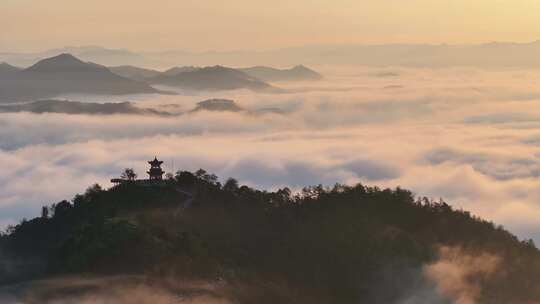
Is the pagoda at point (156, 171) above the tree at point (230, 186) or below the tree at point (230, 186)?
above

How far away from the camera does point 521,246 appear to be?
109 metres

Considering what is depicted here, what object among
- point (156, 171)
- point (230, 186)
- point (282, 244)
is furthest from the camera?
point (156, 171)

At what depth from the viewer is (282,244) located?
100m

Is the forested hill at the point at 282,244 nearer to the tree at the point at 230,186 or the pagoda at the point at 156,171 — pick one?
the tree at the point at 230,186

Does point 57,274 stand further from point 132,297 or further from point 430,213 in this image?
point 430,213

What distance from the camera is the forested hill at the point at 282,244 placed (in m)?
87.6

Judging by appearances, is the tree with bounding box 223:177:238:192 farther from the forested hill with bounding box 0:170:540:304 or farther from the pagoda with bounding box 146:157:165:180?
the pagoda with bounding box 146:157:165:180

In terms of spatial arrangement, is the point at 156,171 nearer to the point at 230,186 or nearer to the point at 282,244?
the point at 230,186

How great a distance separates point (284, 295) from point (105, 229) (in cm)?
1817

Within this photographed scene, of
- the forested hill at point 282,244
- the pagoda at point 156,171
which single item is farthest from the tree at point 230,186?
the pagoda at point 156,171

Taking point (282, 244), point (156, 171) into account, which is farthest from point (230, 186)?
point (282, 244)

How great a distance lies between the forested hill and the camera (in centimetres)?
8756

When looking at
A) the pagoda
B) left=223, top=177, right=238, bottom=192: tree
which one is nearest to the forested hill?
left=223, top=177, right=238, bottom=192: tree

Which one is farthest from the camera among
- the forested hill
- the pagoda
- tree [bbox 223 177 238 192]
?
the pagoda
